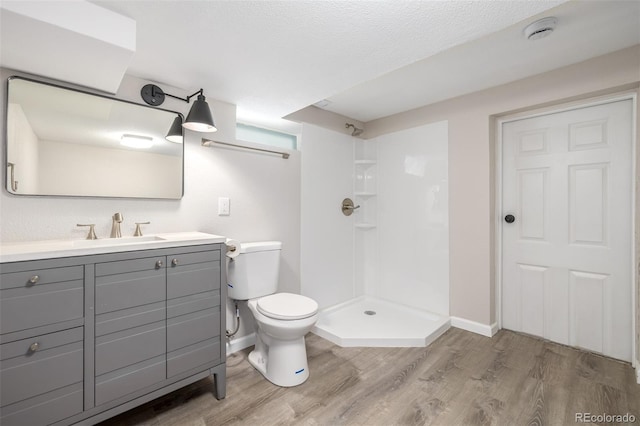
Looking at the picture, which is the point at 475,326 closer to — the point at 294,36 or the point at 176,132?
the point at 294,36

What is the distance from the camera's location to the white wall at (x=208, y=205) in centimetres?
146

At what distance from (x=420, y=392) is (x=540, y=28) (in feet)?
7.23

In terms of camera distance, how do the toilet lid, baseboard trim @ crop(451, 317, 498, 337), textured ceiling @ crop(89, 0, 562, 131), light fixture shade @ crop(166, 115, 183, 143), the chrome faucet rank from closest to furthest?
textured ceiling @ crop(89, 0, 562, 131), the chrome faucet, the toilet lid, light fixture shade @ crop(166, 115, 183, 143), baseboard trim @ crop(451, 317, 498, 337)

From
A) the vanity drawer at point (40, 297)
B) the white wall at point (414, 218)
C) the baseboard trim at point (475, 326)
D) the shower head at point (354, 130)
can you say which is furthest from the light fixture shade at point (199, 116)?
the baseboard trim at point (475, 326)

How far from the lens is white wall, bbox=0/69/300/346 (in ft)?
4.79

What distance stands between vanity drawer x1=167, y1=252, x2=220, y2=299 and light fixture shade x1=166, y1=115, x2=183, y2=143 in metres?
0.90

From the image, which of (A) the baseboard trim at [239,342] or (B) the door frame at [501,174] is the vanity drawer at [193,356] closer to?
(A) the baseboard trim at [239,342]

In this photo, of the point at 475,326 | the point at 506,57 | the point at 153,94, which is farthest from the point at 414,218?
the point at 153,94

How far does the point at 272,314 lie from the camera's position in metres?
1.74

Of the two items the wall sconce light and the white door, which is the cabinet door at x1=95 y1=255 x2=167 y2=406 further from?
the white door

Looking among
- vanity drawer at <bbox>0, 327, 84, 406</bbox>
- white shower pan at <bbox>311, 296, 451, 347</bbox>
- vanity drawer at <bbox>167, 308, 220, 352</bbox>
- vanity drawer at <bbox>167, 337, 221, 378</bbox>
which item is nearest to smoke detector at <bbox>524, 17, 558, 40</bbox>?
white shower pan at <bbox>311, 296, 451, 347</bbox>

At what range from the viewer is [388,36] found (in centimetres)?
138

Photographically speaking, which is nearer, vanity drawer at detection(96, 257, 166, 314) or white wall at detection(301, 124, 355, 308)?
vanity drawer at detection(96, 257, 166, 314)

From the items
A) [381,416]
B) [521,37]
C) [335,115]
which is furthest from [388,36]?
[381,416]
